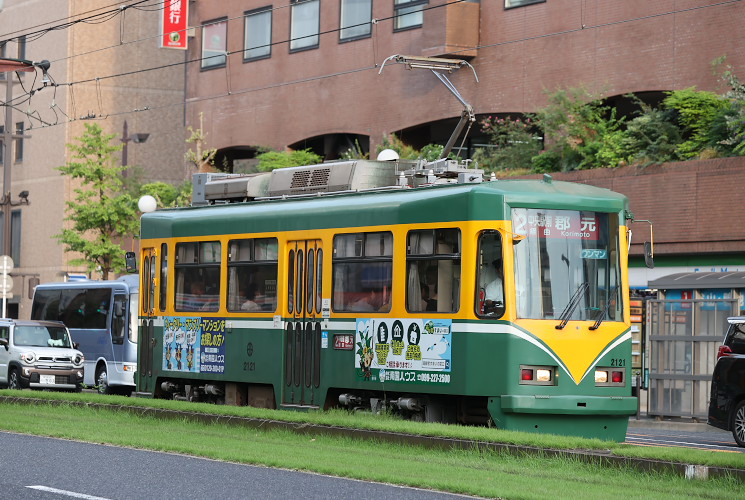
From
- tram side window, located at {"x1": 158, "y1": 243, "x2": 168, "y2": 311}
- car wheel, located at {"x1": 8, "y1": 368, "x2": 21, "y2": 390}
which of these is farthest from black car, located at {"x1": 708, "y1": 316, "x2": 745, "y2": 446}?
car wheel, located at {"x1": 8, "y1": 368, "x2": 21, "y2": 390}

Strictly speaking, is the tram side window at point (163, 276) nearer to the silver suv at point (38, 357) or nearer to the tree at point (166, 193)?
the silver suv at point (38, 357)

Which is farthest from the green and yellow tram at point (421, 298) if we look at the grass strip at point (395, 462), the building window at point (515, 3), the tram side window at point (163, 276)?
the building window at point (515, 3)

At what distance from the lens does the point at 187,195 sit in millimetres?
46219

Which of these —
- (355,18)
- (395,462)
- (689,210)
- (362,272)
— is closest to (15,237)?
(355,18)

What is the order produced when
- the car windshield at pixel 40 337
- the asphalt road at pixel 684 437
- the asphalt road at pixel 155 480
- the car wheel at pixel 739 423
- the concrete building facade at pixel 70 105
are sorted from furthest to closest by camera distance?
the concrete building facade at pixel 70 105
the car windshield at pixel 40 337
the car wheel at pixel 739 423
the asphalt road at pixel 684 437
the asphalt road at pixel 155 480

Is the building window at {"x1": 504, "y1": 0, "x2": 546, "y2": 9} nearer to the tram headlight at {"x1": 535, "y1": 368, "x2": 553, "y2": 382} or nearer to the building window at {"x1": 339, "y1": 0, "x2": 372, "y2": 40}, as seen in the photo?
the building window at {"x1": 339, "y1": 0, "x2": 372, "y2": 40}

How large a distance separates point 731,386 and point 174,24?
30571 millimetres

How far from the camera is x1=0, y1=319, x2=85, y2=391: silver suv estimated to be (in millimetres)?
32969

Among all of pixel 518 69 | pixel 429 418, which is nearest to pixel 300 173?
pixel 429 418

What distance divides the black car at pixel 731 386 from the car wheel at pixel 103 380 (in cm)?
1822

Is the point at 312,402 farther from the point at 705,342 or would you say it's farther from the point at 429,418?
the point at 705,342

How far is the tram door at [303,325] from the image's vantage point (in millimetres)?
20094

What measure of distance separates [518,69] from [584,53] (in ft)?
7.55

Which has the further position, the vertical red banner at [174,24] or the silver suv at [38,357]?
the vertical red banner at [174,24]
